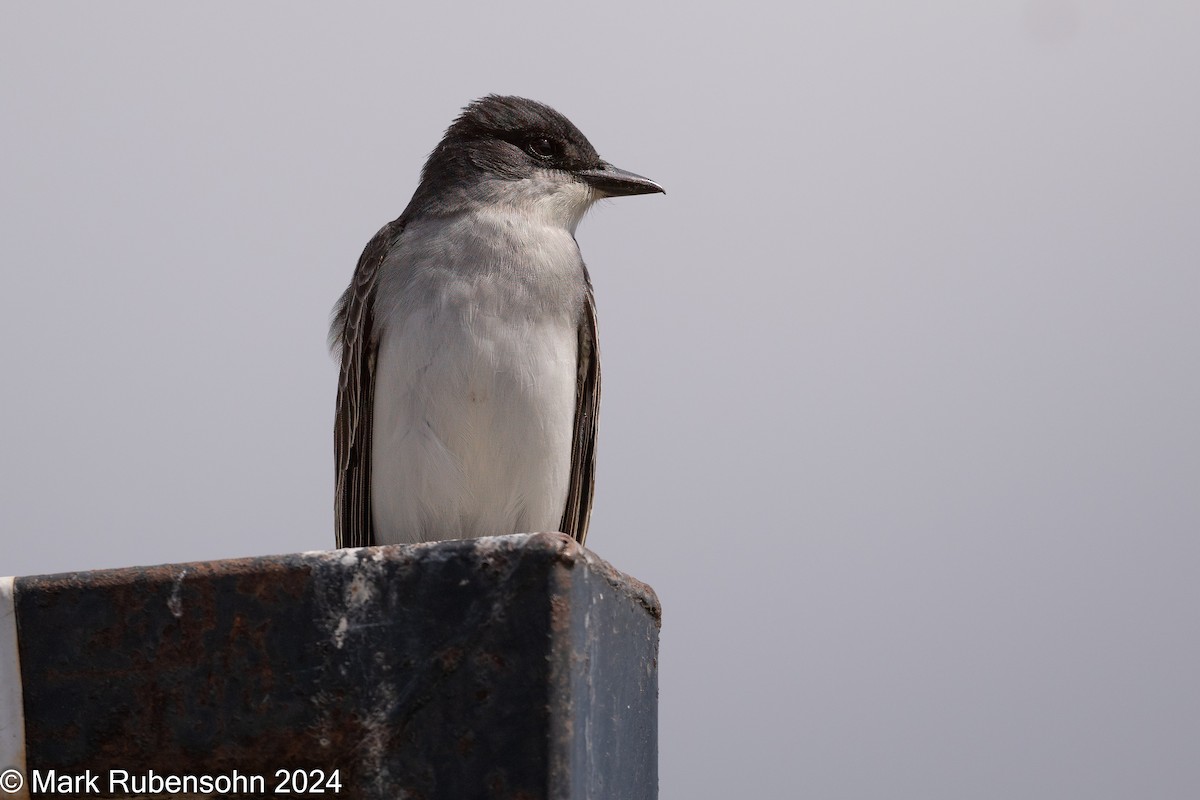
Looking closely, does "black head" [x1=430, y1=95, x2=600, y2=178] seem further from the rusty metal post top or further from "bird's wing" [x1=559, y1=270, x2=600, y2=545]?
the rusty metal post top

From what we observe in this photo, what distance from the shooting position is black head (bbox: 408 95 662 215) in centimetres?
640

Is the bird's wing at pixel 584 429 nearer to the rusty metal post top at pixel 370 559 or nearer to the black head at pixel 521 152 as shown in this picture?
the black head at pixel 521 152

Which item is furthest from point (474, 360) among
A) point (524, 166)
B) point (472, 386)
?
point (524, 166)

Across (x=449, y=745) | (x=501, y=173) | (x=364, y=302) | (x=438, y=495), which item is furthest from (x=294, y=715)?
(x=501, y=173)

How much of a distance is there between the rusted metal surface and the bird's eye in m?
3.70

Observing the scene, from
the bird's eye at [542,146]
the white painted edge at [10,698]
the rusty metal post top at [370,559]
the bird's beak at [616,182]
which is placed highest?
the bird's eye at [542,146]

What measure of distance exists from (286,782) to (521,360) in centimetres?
278

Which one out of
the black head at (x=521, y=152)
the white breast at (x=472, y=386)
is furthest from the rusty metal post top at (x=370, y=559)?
the black head at (x=521, y=152)

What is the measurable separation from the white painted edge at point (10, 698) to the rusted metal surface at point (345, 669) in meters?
0.03

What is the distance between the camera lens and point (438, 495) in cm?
562

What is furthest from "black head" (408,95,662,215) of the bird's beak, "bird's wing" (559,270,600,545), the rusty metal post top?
the rusty metal post top

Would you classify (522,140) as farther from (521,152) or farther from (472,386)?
(472,386)

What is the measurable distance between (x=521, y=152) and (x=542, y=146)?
0.11 m

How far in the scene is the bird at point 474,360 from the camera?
5531 millimetres
